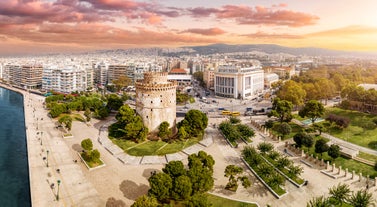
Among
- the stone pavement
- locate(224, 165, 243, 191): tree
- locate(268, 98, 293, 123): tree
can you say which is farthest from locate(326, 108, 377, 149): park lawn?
the stone pavement

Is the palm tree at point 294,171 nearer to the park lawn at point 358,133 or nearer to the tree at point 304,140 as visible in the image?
the tree at point 304,140

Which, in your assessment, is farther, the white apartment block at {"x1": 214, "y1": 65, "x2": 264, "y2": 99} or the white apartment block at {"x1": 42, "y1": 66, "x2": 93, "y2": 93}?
the white apartment block at {"x1": 42, "y1": 66, "x2": 93, "y2": 93}

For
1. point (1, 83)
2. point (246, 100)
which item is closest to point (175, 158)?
point (246, 100)

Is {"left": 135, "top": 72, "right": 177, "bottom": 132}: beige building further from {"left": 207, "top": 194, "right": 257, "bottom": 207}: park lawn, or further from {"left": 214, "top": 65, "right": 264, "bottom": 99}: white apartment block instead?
{"left": 214, "top": 65, "right": 264, "bottom": 99}: white apartment block

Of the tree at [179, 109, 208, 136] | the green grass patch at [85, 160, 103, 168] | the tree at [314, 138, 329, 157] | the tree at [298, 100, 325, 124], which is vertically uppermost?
the tree at [298, 100, 325, 124]

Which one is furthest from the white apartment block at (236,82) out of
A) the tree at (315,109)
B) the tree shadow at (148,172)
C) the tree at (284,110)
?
the tree shadow at (148,172)

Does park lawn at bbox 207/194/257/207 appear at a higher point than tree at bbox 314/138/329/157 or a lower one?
lower

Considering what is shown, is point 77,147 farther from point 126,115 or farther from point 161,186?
point 161,186
